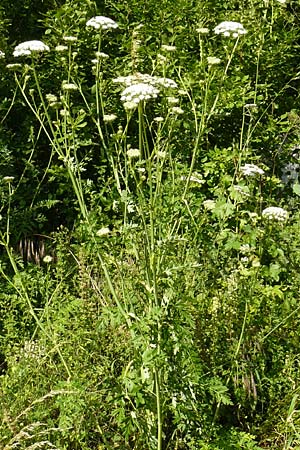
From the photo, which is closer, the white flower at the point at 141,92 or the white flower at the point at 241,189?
the white flower at the point at 141,92

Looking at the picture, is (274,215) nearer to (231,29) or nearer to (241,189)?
(241,189)

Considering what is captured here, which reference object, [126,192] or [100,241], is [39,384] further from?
[126,192]

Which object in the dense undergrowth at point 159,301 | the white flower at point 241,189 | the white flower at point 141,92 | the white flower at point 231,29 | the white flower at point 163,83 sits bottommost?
the dense undergrowth at point 159,301

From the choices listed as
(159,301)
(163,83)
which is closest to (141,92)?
(163,83)

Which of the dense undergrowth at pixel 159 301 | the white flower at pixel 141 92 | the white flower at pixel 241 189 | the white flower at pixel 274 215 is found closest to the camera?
the white flower at pixel 141 92

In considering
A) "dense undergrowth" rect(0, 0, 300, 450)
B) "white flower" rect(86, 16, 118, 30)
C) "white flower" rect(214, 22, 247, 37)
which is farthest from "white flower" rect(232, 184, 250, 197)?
"white flower" rect(86, 16, 118, 30)

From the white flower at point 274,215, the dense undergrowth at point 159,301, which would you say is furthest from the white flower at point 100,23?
the white flower at point 274,215

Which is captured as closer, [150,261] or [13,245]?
[150,261]

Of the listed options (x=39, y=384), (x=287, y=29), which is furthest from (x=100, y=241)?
(x=287, y=29)

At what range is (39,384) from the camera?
3.24m

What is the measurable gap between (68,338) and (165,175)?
1.70 metres

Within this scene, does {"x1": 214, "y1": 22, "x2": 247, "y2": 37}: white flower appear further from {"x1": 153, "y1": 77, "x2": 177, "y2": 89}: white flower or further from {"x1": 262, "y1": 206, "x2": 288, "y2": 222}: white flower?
{"x1": 262, "y1": 206, "x2": 288, "y2": 222}: white flower

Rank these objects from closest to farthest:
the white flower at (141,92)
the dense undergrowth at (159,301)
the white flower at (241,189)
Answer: the white flower at (141,92) → the dense undergrowth at (159,301) → the white flower at (241,189)

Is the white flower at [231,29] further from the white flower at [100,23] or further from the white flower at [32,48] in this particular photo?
the white flower at [32,48]
